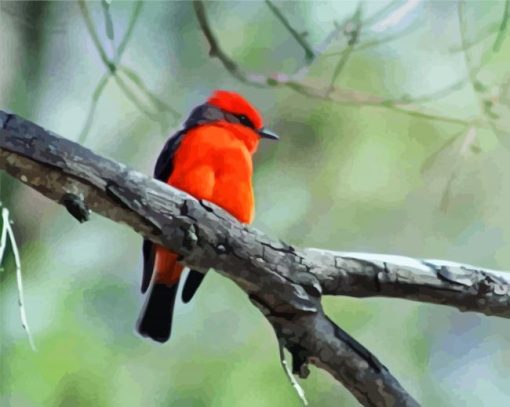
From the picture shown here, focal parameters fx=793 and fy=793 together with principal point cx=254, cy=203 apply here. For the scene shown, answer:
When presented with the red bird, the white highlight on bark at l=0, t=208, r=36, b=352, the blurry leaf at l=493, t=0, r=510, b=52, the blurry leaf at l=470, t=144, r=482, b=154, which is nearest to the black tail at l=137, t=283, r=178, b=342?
the red bird

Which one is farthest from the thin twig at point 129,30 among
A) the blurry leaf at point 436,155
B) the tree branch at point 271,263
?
the blurry leaf at point 436,155

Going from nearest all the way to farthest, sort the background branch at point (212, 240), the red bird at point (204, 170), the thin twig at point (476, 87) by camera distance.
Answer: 1. the background branch at point (212, 240)
2. the red bird at point (204, 170)
3. the thin twig at point (476, 87)

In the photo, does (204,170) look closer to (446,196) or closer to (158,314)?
(158,314)

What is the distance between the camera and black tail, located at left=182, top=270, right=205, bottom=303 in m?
1.12

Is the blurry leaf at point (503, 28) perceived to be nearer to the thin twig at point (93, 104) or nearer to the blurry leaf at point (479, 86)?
the blurry leaf at point (479, 86)

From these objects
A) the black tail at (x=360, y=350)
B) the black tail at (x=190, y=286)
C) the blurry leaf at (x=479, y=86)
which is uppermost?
the blurry leaf at (x=479, y=86)

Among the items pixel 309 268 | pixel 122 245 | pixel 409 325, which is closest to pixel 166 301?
pixel 122 245

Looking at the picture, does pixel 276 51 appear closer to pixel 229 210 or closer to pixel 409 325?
pixel 229 210

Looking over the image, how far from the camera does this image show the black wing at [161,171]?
3.62 ft

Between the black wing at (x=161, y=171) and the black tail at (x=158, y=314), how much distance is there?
20mm

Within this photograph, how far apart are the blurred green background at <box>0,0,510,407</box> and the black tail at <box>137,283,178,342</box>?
1 centimetres

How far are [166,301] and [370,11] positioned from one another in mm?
537

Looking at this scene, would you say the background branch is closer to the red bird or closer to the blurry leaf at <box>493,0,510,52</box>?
the red bird

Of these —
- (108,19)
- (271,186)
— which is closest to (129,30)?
(108,19)
